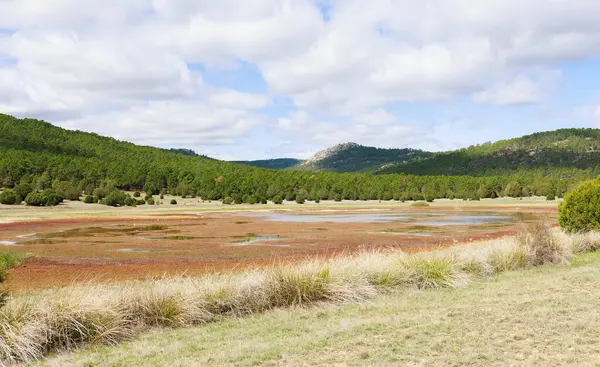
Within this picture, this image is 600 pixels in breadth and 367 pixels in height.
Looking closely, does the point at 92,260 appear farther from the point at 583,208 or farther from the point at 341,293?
the point at 583,208

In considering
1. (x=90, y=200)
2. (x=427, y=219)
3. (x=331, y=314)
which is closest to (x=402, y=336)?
(x=331, y=314)

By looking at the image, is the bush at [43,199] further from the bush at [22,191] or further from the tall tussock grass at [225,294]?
the tall tussock grass at [225,294]

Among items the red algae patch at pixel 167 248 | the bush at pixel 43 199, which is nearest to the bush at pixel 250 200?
the bush at pixel 43 199

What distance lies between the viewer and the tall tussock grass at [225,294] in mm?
8508

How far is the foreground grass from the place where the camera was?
709 centimetres

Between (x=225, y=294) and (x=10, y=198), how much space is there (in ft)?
263

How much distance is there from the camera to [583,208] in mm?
23078

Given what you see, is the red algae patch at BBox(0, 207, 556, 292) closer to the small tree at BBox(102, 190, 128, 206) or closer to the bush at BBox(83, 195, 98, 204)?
the small tree at BBox(102, 190, 128, 206)

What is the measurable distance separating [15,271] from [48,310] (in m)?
14.0

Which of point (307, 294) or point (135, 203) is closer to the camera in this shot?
point (307, 294)

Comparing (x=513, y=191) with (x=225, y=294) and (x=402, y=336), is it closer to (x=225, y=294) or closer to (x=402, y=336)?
(x=225, y=294)

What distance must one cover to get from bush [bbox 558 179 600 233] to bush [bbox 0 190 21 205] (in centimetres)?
7830

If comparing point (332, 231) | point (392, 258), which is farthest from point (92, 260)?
point (332, 231)

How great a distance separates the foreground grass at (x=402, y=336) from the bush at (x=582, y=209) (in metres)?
12.6
